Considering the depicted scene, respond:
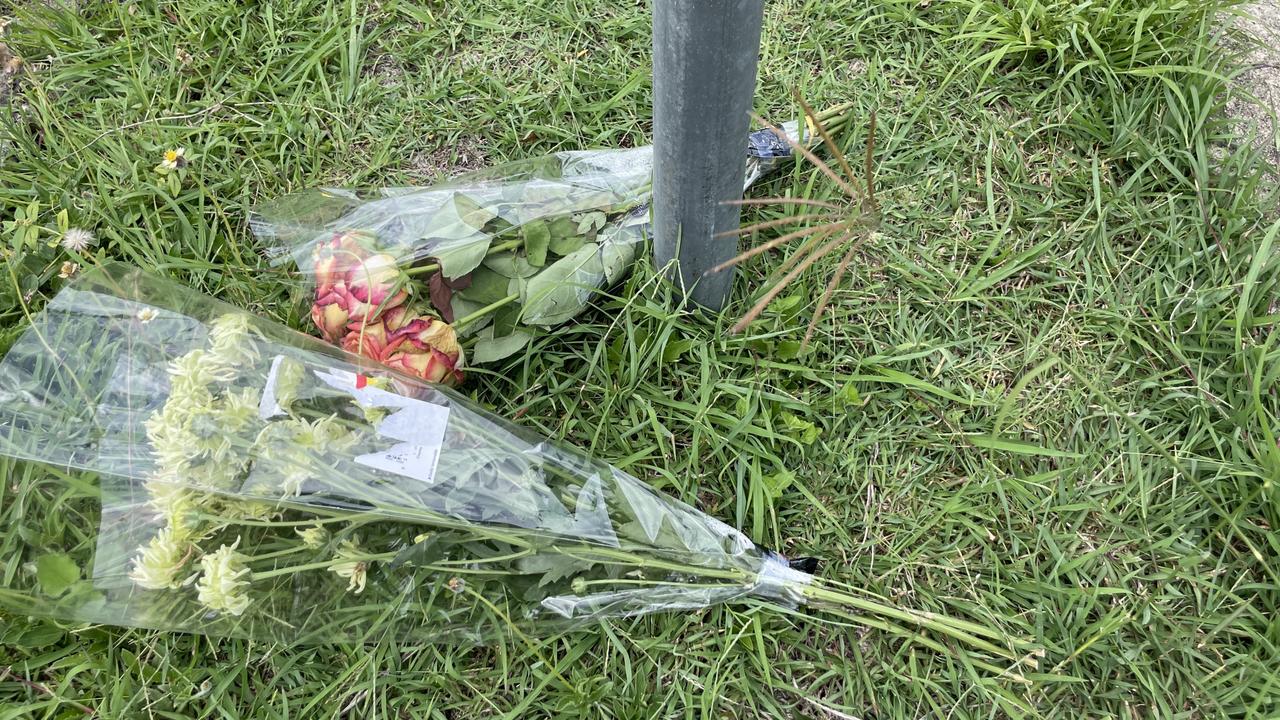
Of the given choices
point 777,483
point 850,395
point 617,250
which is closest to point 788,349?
point 850,395

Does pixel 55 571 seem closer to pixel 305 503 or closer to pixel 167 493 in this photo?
pixel 167 493

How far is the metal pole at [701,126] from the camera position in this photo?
48.8 inches

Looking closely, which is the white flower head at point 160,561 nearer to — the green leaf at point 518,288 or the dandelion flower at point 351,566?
the dandelion flower at point 351,566

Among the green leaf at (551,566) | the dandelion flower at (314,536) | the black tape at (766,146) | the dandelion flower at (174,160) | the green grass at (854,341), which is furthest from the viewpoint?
the dandelion flower at (174,160)

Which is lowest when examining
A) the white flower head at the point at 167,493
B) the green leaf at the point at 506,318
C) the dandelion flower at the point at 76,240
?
the green leaf at the point at 506,318

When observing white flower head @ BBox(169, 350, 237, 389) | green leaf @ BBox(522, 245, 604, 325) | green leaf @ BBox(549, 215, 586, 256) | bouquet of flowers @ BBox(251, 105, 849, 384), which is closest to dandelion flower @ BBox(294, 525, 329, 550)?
white flower head @ BBox(169, 350, 237, 389)

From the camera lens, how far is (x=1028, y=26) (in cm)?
217

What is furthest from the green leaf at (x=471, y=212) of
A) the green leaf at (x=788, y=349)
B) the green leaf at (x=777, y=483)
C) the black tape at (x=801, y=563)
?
the black tape at (x=801, y=563)

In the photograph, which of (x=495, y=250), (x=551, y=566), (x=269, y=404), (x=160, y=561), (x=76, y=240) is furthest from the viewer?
(x=76, y=240)

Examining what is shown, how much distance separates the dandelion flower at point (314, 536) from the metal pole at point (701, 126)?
2.89ft

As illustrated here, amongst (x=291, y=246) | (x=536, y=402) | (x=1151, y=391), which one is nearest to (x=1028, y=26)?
(x=1151, y=391)

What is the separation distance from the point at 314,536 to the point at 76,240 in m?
1.26

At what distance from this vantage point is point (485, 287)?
176 centimetres

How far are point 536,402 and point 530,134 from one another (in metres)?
0.82
